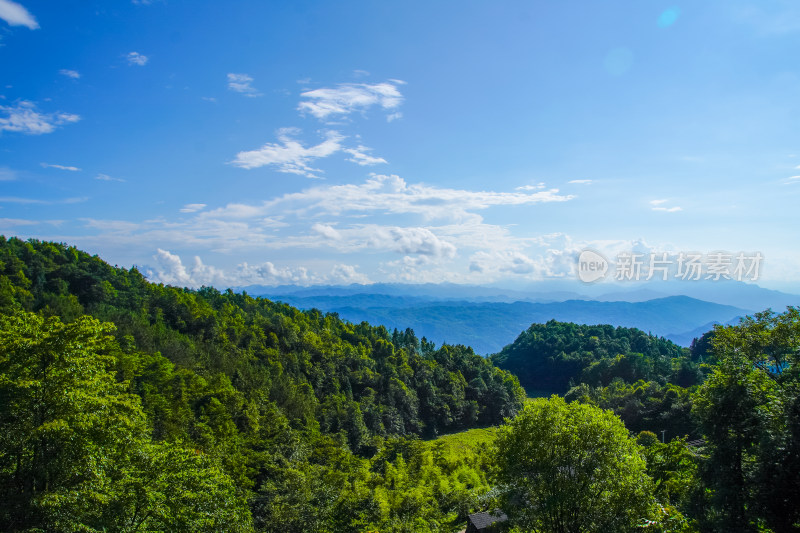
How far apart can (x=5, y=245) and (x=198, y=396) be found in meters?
43.7

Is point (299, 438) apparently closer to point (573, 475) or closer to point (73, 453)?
point (73, 453)

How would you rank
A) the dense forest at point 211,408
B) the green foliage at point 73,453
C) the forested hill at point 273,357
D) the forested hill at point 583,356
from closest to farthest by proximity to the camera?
the green foliage at point 73,453, the dense forest at point 211,408, the forested hill at point 273,357, the forested hill at point 583,356

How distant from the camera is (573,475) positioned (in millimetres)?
15008

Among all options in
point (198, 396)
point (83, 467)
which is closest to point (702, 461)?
point (83, 467)

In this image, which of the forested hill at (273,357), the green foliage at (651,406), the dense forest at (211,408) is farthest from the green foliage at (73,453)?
the green foliage at (651,406)

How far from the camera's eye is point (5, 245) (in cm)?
5762

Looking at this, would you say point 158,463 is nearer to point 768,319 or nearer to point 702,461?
point 702,461

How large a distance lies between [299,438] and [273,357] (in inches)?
826

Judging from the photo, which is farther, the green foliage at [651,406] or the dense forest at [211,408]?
the green foliage at [651,406]

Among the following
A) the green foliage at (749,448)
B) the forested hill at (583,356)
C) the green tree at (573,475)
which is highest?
the green foliage at (749,448)

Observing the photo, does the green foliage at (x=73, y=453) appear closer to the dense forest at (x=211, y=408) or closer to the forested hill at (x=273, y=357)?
the dense forest at (x=211, y=408)

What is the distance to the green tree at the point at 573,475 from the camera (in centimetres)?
1408

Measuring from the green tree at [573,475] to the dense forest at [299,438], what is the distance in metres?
0.05

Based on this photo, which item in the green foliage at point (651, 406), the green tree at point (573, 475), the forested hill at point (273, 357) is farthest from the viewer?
the forested hill at point (273, 357)
